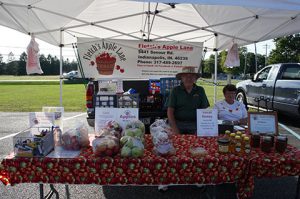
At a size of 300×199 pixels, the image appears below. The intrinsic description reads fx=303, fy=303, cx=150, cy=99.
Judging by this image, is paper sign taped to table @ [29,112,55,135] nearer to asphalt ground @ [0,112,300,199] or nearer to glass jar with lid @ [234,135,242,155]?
asphalt ground @ [0,112,300,199]

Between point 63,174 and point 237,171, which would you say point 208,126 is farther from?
point 63,174

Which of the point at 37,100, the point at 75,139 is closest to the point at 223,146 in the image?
the point at 75,139

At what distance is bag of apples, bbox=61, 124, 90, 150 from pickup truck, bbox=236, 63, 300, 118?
250 inches

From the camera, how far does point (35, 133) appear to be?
2.75 m

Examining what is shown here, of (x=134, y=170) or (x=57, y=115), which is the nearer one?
(x=134, y=170)

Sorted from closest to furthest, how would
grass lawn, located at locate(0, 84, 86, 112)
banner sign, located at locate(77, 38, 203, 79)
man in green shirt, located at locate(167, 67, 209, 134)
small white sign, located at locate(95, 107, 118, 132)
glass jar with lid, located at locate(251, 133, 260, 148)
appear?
glass jar with lid, located at locate(251, 133, 260, 148) < small white sign, located at locate(95, 107, 118, 132) < man in green shirt, located at locate(167, 67, 209, 134) < banner sign, located at locate(77, 38, 203, 79) < grass lawn, located at locate(0, 84, 86, 112)

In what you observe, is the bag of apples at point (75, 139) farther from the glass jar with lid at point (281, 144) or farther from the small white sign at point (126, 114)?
the glass jar with lid at point (281, 144)

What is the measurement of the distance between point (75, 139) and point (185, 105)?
178cm

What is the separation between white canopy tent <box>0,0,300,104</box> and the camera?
472 cm

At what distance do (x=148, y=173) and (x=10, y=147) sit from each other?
4.56 metres

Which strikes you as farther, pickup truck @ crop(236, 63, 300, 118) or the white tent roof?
pickup truck @ crop(236, 63, 300, 118)

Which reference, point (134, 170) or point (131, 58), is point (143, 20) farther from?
point (134, 170)

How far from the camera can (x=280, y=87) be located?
922 cm

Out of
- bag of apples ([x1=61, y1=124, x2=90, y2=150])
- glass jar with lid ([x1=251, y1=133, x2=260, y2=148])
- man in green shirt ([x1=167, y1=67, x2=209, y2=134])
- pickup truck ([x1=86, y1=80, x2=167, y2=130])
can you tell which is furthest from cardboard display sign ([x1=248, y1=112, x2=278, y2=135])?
pickup truck ([x1=86, y1=80, x2=167, y2=130])
